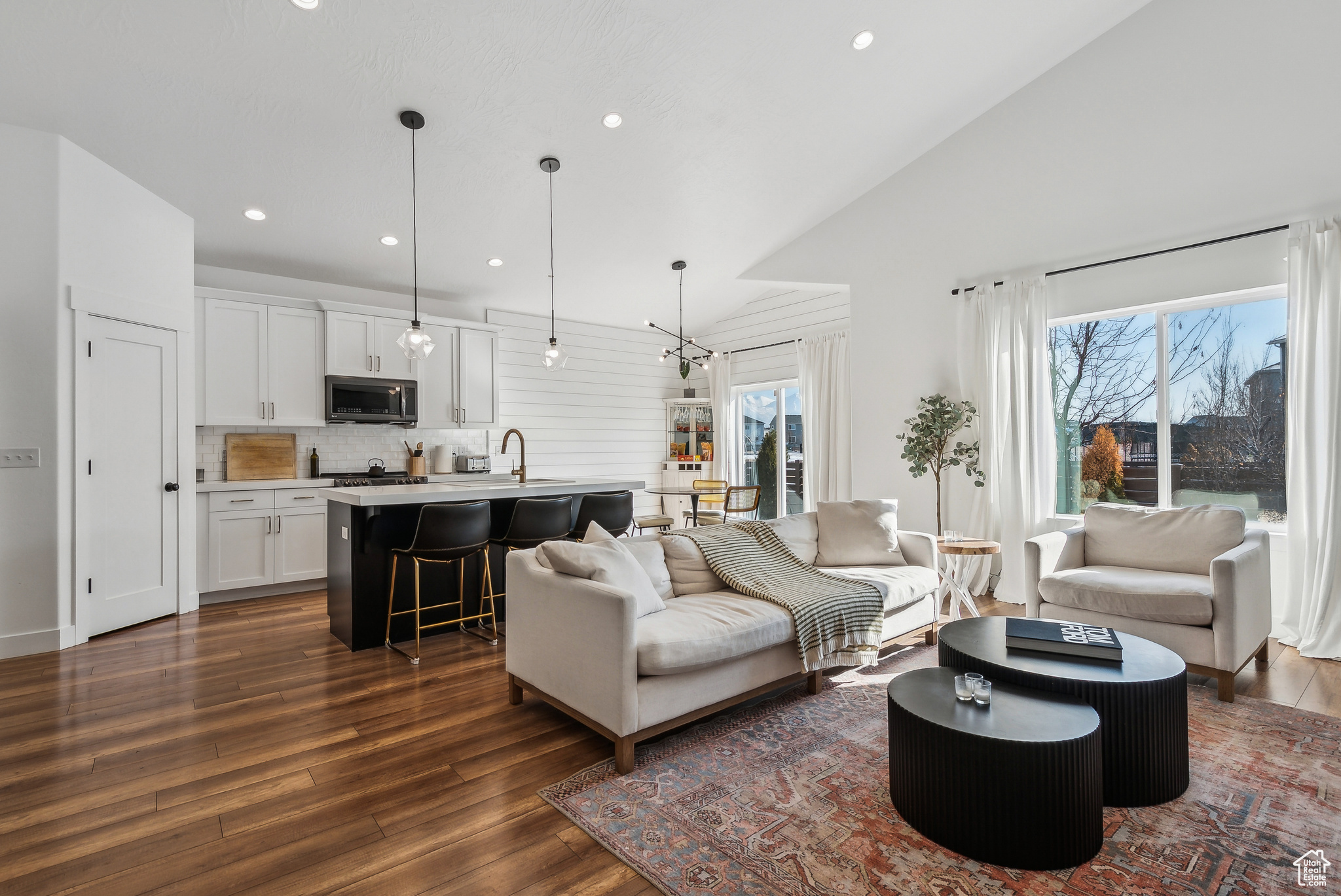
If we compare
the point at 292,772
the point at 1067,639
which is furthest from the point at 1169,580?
the point at 292,772

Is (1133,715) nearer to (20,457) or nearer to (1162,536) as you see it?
(1162,536)

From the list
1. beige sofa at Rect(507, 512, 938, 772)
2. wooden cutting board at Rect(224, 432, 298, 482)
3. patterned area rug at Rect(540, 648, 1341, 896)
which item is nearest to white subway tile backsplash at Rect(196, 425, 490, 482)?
Result: wooden cutting board at Rect(224, 432, 298, 482)

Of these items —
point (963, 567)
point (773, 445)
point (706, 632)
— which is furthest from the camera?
point (773, 445)

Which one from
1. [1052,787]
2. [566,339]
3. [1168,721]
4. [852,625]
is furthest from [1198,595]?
[566,339]

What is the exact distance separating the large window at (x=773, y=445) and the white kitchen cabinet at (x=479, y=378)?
3.10 m

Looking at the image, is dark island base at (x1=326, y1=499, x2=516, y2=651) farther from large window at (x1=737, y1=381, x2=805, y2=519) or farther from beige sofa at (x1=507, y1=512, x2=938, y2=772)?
large window at (x1=737, y1=381, x2=805, y2=519)

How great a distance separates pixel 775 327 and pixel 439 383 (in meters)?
3.80

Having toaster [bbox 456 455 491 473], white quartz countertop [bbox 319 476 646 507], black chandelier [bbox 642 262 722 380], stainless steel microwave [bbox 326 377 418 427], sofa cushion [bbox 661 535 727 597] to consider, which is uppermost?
black chandelier [bbox 642 262 722 380]

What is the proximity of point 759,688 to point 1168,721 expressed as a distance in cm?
149

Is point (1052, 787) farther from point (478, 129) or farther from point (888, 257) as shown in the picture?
point (888, 257)

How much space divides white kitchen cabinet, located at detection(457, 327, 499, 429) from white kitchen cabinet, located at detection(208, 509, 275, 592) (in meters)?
2.00

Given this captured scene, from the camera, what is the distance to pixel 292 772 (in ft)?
7.94

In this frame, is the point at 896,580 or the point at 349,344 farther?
the point at 349,344

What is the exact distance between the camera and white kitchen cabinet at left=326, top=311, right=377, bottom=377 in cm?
570
